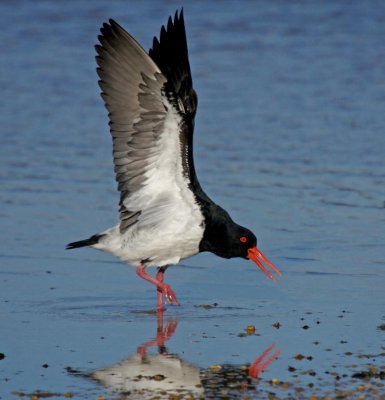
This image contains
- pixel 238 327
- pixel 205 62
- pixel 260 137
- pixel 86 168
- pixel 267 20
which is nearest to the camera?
pixel 238 327

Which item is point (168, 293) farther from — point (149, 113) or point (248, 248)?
point (149, 113)

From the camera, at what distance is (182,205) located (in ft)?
26.9

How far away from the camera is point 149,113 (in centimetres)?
792

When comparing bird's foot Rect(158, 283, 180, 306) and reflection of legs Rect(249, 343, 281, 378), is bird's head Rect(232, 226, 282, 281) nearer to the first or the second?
bird's foot Rect(158, 283, 180, 306)

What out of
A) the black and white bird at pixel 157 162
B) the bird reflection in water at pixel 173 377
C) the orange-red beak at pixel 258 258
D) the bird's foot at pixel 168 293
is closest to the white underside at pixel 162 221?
the black and white bird at pixel 157 162

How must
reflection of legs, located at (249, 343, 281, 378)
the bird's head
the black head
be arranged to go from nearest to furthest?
reflection of legs, located at (249, 343, 281, 378)
the black head
the bird's head

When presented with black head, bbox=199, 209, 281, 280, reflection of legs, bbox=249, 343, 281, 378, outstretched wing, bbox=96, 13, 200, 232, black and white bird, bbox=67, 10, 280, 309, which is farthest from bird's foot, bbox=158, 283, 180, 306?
reflection of legs, bbox=249, 343, 281, 378

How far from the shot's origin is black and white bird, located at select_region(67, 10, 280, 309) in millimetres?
7832

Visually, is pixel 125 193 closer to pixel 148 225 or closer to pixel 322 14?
pixel 148 225

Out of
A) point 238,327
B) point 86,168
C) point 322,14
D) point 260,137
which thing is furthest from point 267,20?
point 238,327

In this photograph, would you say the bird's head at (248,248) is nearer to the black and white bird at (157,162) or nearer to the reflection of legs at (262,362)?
the black and white bird at (157,162)

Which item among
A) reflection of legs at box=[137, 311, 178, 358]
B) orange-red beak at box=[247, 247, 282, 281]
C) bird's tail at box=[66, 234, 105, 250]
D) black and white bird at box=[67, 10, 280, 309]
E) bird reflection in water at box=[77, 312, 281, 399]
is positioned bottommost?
bird reflection in water at box=[77, 312, 281, 399]

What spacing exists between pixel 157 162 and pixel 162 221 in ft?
1.56

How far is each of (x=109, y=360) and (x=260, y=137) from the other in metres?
6.53
